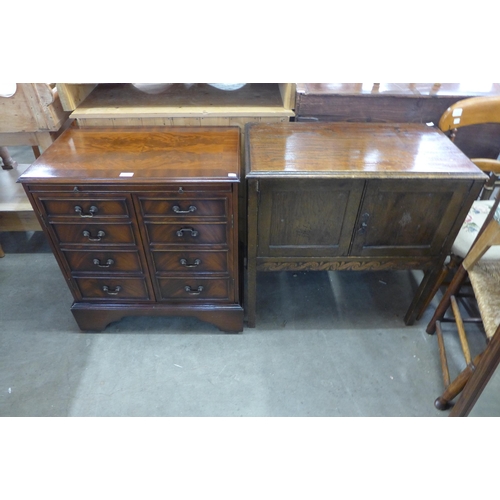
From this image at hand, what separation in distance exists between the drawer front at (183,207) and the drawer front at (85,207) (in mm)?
85

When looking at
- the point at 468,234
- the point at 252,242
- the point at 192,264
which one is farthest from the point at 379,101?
the point at 192,264

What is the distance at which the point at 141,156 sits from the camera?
4.31 ft

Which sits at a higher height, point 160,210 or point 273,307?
point 160,210

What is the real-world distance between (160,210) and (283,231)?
0.47 m

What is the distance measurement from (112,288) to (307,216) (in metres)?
0.90

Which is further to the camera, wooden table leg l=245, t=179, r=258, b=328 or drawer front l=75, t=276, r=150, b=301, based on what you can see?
drawer front l=75, t=276, r=150, b=301

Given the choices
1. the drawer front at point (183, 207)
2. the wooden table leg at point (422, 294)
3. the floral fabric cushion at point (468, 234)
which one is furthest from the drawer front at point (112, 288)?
the floral fabric cushion at point (468, 234)

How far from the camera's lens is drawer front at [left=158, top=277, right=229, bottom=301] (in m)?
1.50

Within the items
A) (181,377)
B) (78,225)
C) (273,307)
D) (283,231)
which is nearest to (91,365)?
(181,377)

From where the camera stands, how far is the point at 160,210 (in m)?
1.28

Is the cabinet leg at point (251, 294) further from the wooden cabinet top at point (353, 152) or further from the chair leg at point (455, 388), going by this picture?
the chair leg at point (455, 388)

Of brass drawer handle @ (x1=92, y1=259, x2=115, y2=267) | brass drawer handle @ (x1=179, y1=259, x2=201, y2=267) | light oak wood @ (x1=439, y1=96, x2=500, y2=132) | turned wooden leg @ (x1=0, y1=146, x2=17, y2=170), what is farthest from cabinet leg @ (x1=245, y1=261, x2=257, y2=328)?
turned wooden leg @ (x1=0, y1=146, x2=17, y2=170)

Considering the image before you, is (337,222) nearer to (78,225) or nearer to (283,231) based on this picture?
(283,231)

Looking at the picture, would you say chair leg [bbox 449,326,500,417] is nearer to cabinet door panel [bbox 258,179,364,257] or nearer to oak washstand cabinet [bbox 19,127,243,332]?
cabinet door panel [bbox 258,179,364,257]
